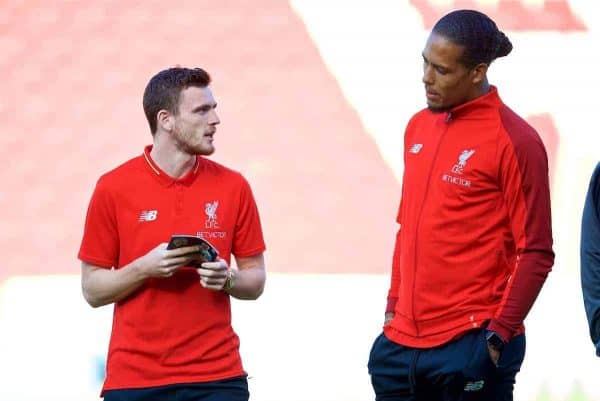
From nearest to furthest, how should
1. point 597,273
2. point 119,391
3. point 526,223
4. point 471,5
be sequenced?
point 597,273, point 526,223, point 119,391, point 471,5

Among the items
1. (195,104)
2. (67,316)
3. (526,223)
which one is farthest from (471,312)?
(67,316)

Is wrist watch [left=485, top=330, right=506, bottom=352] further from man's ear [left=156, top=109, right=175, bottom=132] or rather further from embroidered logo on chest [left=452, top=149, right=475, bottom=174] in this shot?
man's ear [left=156, top=109, right=175, bottom=132]

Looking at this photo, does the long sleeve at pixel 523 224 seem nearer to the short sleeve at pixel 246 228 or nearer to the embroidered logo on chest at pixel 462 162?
the embroidered logo on chest at pixel 462 162

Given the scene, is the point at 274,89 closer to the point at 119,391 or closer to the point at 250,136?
the point at 250,136

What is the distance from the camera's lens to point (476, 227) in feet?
13.3

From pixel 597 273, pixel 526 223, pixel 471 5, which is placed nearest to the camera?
pixel 597 273

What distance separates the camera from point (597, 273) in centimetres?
327

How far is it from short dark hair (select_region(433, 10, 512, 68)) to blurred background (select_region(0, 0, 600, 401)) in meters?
2.54

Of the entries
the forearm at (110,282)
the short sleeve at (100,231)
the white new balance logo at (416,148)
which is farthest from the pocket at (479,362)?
the short sleeve at (100,231)

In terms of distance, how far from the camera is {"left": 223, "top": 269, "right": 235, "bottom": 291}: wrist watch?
4217mm

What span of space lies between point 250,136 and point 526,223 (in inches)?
113

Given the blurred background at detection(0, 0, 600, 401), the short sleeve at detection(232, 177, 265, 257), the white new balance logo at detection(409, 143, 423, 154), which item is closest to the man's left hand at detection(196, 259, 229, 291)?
the short sleeve at detection(232, 177, 265, 257)

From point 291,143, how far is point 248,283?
7.87ft

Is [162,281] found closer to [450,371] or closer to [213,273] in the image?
[213,273]
